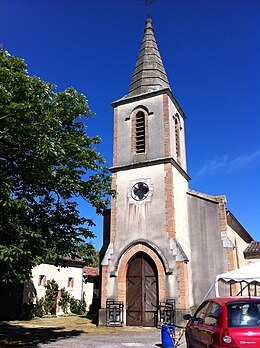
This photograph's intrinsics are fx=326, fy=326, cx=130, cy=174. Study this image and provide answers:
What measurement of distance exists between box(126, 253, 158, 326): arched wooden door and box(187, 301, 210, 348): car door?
8.29m

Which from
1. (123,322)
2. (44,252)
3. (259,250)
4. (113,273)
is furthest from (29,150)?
(259,250)

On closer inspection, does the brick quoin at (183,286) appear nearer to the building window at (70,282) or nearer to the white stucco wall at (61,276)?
the white stucco wall at (61,276)

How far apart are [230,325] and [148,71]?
18691mm

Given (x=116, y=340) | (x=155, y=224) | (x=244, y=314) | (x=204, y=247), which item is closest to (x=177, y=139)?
(x=155, y=224)

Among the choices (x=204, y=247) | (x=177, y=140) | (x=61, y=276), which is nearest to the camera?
(x=204, y=247)

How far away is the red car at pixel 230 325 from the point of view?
5.44 meters

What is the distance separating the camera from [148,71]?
21.8m

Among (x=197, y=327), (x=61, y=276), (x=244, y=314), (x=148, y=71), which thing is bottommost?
(x=197, y=327)

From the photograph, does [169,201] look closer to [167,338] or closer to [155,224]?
[155,224]

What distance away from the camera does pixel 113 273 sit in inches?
660

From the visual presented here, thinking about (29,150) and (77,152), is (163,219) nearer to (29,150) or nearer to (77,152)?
(77,152)

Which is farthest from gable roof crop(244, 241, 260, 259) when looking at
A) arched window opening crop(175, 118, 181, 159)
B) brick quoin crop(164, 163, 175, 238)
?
brick quoin crop(164, 163, 175, 238)

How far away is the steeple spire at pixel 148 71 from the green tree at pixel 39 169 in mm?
10390

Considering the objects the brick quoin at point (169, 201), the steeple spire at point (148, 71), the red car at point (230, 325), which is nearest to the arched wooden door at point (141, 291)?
the brick quoin at point (169, 201)
